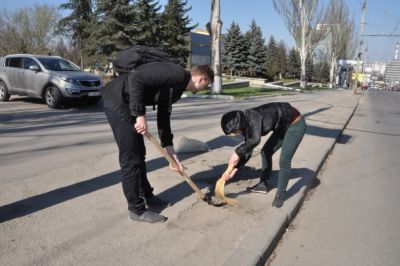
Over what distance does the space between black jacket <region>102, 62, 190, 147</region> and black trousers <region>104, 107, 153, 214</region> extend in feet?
0.25

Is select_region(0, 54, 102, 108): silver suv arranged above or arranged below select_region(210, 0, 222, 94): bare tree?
below

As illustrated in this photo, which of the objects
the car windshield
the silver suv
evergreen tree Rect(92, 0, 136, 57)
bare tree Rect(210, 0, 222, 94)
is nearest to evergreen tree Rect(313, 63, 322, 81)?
evergreen tree Rect(92, 0, 136, 57)

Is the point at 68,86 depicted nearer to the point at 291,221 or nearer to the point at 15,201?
the point at 15,201

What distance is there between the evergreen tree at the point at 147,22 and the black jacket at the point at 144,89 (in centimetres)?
3289

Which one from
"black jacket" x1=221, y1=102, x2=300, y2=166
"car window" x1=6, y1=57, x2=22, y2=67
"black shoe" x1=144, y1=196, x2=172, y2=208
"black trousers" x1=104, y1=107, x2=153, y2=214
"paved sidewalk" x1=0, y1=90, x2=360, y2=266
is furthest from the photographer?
"car window" x1=6, y1=57, x2=22, y2=67

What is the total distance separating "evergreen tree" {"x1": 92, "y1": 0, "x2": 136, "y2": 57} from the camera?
3409 cm

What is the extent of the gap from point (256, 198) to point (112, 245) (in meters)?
1.95

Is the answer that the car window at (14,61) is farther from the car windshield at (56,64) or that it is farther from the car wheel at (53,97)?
the car wheel at (53,97)

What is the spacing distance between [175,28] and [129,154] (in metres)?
40.1

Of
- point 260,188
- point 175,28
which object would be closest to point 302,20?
point 175,28

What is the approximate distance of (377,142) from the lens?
10.4 meters

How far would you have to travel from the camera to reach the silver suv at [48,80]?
12.0 m

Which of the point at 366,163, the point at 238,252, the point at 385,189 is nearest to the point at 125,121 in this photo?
the point at 238,252

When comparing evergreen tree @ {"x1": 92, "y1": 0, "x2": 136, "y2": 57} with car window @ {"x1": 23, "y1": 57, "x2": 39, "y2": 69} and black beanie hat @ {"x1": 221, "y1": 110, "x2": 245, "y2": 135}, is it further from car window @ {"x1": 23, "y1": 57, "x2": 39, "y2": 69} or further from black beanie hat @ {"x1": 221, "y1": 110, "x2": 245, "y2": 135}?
black beanie hat @ {"x1": 221, "y1": 110, "x2": 245, "y2": 135}
